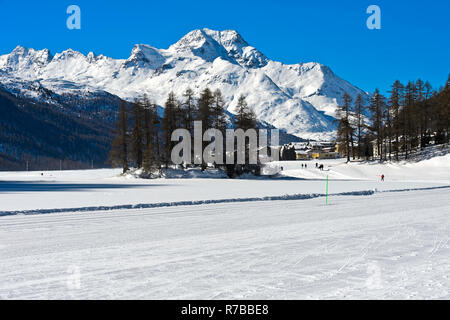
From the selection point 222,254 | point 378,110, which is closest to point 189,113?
point 378,110

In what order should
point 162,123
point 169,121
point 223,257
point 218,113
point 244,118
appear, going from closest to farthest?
1. point 223,257
2. point 244,118
3. point 218,113
4. point 169,121
5. point 162,123

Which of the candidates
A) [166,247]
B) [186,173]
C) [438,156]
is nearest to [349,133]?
[438,156]

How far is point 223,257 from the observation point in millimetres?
9367

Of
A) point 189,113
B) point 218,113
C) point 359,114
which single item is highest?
point 359,114

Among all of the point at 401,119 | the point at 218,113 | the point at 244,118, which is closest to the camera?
the point at 244,118

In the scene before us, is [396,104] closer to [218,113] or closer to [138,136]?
[218,113]

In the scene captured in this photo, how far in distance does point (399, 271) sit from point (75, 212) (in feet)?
45.1

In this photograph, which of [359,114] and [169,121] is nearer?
[169,121]

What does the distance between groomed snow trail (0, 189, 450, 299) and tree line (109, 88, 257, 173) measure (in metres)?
41.1

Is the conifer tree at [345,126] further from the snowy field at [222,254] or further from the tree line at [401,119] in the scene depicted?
the snowy field at [222,254]

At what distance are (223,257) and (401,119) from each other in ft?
238

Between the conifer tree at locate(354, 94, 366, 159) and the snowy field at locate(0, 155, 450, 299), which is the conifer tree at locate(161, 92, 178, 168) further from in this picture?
the snowy field at locate(0, 155, 450, 299)

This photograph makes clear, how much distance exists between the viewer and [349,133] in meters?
76.7
